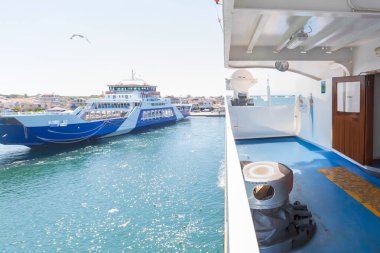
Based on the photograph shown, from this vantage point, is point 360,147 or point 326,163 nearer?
point 360,147

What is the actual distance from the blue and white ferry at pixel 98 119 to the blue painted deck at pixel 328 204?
54.9ft

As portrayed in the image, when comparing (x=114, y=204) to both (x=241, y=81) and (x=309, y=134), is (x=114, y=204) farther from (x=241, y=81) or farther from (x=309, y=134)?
(x=241, y=81)

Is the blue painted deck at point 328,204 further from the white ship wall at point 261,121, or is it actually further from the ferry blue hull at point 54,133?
the ferry blue hull at point 54,133

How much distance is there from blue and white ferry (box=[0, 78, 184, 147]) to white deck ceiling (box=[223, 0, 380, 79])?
17207 mm

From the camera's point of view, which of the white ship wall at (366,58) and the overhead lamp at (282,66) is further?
the overhead lamp at (282,66)

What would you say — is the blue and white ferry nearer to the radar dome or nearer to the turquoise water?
the turquoise water

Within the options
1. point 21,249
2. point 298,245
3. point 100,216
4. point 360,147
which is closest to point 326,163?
point 360,147

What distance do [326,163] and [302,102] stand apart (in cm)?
267

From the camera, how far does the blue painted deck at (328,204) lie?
238cm

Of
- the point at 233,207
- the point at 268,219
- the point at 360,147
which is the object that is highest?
the point at 233,207

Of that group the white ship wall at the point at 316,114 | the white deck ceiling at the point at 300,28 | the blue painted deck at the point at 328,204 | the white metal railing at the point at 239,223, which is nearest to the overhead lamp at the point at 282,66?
the white deck ceiling at the point at 300,28

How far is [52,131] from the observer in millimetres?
17906

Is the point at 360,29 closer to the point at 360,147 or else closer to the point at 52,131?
the point at 360,147

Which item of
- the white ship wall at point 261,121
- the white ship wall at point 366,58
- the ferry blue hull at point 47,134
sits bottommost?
the ferry blue hull at point 47,134
